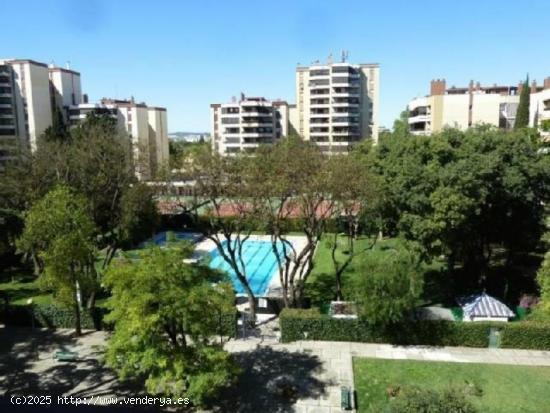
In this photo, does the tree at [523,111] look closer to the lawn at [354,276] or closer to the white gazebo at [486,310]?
the lawn at [354,276]

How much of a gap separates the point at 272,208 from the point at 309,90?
67.9 m

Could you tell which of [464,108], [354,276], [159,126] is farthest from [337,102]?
[354,276]

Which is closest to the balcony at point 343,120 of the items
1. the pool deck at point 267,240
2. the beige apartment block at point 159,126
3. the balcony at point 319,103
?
the balcony at point 319,103

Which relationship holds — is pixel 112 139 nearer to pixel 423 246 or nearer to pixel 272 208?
pixel 272 208

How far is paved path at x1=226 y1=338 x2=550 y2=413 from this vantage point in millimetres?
18141

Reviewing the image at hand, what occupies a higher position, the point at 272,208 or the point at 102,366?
the point at 272,208

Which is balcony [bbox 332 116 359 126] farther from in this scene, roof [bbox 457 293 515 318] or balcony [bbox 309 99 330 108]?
roof [bbox 457 293 515 318]

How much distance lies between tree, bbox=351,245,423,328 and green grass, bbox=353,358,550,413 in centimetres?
194

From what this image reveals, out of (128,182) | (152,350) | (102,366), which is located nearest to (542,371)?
(152,350)

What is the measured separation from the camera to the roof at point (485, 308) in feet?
70.0

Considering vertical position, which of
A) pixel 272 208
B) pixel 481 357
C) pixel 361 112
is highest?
pixel 361 112

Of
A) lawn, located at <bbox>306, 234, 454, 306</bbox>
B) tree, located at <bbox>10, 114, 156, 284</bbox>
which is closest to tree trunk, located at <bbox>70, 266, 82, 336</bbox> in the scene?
tree, located at <bbox>10, 114, 156, 284</bbox>

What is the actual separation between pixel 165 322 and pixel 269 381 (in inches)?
224

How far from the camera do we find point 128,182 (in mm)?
26875
